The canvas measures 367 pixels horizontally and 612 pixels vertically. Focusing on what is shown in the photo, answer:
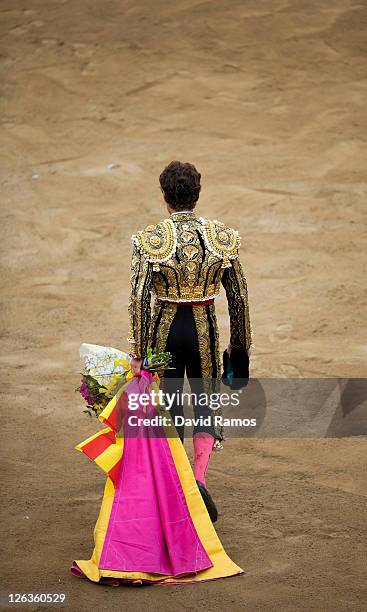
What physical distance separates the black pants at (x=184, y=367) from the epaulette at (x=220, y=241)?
284 mm

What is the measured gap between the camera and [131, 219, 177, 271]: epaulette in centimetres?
460

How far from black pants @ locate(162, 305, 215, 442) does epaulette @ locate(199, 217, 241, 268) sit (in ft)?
0.93

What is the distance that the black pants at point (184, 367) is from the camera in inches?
189

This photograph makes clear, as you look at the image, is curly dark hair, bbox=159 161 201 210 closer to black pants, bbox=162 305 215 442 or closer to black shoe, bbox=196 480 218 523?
black pants, bbox=162 305 215 442

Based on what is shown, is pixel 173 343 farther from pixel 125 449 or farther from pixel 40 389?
pixel 40 389

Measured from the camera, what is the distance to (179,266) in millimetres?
4652

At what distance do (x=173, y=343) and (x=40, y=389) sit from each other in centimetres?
233

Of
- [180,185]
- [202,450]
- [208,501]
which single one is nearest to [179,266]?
[180,185]

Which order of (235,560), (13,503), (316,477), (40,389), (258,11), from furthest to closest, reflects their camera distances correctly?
(258,11) → (40,389) → (316,477) → (13,503) → (235,560)

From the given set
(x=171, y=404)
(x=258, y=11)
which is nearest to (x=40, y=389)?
(x=171, y=404)

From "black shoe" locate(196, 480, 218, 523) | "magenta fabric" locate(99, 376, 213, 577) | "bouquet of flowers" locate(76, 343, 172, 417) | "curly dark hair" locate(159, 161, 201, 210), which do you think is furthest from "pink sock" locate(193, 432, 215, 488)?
"curly dark hair" locate(159, 161, 201, 210)

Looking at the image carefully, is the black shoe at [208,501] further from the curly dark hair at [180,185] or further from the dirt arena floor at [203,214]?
the curly dark hair at [180,185]

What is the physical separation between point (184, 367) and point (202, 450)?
1.30 feet

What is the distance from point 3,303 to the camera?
840 cm
